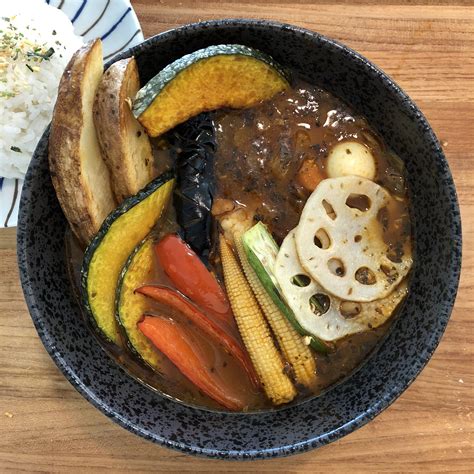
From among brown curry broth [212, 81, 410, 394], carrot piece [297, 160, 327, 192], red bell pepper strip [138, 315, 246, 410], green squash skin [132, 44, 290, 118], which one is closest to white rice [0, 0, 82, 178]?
green squash skin [132, 44, 290, 118]

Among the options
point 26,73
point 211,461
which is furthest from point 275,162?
point 211,461

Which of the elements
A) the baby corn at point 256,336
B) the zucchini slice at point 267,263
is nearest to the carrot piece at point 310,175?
the zucchini slice at point 267,263

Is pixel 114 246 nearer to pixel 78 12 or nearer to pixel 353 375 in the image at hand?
pixel 353 375

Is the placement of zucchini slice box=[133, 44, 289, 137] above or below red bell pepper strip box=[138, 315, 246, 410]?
above

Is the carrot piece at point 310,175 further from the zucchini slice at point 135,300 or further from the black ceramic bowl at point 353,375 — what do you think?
the zucchini slice at point 135,300

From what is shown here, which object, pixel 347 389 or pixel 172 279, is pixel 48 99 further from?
pixel 347 389

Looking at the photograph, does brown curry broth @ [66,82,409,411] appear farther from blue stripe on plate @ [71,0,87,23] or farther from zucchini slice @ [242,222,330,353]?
blue stripe on plate @ [71,0,87,23]

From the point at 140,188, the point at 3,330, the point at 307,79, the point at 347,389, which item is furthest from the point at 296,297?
the point at 3,330
